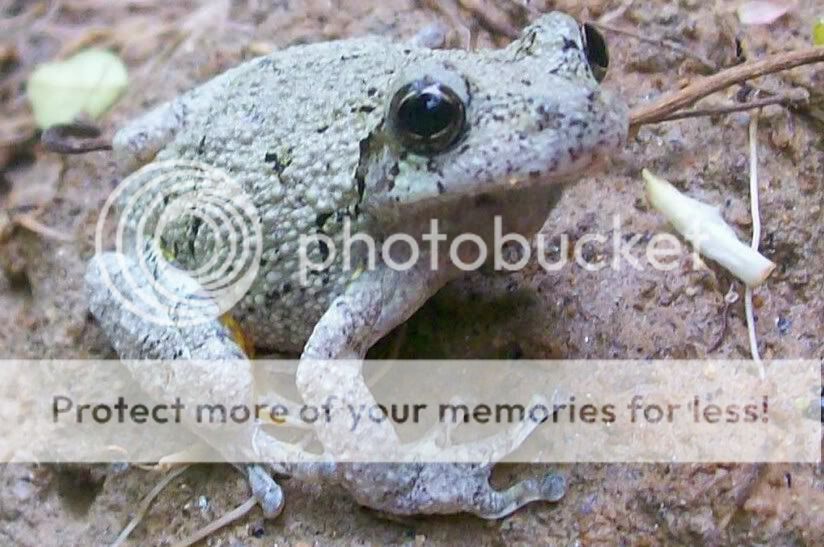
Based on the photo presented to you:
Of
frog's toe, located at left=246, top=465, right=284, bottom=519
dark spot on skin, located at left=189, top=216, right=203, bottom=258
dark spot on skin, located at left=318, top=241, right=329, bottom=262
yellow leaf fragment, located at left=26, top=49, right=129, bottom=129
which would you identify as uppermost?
dark spot on skin, located at left=318, top=241, right=329, bottom=262

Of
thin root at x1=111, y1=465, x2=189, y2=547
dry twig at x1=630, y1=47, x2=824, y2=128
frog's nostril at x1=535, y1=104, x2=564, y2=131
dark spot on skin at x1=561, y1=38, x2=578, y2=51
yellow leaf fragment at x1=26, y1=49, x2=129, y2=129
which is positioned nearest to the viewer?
frog's nostril at x1=535, y1=104, x2=564, y2=131

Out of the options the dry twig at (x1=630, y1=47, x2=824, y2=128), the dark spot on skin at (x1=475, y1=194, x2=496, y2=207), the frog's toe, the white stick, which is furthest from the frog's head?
the frog's toe

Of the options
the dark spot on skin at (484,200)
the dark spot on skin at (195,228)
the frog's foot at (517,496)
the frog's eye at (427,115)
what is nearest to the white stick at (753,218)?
the frog's foot at (517,496)

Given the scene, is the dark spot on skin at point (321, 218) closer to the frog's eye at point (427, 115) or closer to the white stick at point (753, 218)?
the frog's eye at point (427, 115)

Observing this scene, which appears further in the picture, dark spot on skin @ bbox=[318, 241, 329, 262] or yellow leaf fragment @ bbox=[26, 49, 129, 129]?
yellow leaf fragment @ bbox=[26, 49, 129, 129]

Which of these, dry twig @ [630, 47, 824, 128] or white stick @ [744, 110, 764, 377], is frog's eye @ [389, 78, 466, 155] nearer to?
dry twig @ [630, 47, 824, 128]

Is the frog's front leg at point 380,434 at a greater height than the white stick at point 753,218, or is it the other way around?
the white stick at point 753,218
